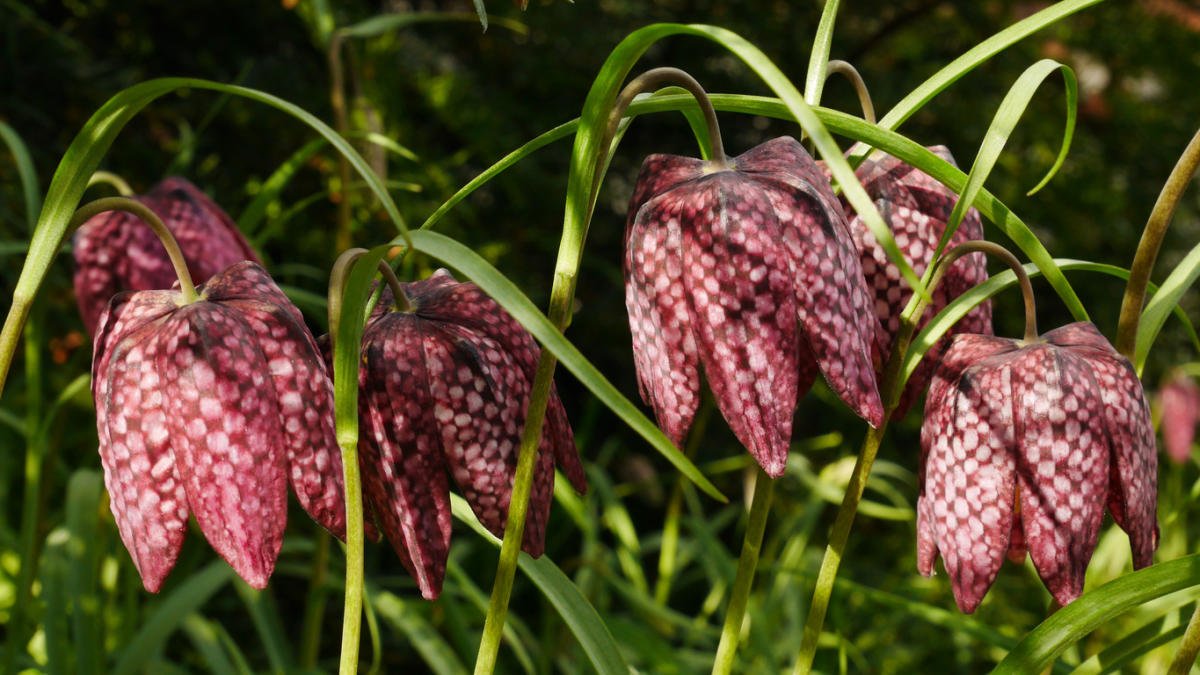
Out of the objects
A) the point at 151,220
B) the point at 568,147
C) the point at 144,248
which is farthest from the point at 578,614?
the point at 568,147

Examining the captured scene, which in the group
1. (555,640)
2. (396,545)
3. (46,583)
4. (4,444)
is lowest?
(555,640)

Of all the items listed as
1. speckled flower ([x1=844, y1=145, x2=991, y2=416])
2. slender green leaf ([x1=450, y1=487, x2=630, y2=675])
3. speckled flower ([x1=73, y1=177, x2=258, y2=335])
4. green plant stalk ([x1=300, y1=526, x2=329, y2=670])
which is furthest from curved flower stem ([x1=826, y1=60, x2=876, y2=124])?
green plant stalk ([x1=300, y1=526, x2=329, y2=670])

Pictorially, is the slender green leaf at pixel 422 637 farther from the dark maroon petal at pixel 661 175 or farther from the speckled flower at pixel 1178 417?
the speckled flower at pixel 1178 417

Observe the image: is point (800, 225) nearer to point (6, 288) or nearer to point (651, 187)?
point (651, 187)

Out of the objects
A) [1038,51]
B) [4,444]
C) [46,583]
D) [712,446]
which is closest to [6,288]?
[4,444]

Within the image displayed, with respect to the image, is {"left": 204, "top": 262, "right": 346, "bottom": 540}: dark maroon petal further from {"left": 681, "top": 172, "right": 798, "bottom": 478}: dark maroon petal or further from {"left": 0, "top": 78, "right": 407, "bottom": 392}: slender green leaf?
{"left": 681, "top": 172, "right": 798, "bottom": 478}: dark maroon petal

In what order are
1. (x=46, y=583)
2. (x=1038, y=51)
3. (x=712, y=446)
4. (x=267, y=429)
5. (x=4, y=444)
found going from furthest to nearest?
(x=1038, y=51), (x=712, y=446), (x=4, y=444), (x=46, y=583), (x=267, y=429)

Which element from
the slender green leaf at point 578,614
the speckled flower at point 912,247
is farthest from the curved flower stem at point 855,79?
the slender green leaf at point 578,614

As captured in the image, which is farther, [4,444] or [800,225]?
[4,444]

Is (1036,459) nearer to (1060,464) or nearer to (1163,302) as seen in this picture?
(1060,464)
